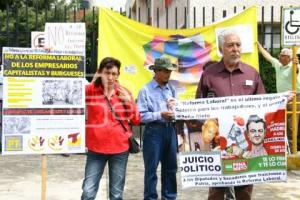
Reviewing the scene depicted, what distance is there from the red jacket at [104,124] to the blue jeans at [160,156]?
708 mm

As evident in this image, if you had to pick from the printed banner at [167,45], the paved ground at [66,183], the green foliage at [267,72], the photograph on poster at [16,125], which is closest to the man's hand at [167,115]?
the photograph on poster at [16,125]

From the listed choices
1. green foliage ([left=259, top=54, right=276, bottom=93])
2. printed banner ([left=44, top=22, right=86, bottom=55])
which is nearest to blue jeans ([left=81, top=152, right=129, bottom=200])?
printed banner ([left=44, top=22, right=86, bottom=55])

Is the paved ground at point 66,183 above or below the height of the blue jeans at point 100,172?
below

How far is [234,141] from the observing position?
4777 mm

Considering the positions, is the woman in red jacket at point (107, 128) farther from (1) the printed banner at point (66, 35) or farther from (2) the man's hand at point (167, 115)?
(1) the printed banner at point (66, 35)

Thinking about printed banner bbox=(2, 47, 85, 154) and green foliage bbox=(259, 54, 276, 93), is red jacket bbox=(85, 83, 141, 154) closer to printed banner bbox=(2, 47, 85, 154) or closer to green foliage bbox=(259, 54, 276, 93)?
printed banner bbox=(2, 47, 85, 154)

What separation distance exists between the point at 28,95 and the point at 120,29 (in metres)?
4.81

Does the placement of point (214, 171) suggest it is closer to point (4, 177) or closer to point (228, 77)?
point (228, 77)

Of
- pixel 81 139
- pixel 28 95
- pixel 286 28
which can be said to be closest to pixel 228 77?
pixel 81 139

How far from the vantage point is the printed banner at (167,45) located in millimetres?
9734

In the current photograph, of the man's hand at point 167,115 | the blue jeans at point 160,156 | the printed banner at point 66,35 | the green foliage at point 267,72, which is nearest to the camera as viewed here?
the man's hand at point 167,115

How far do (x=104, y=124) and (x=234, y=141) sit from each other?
126 centimetres

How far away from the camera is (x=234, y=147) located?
478 cm

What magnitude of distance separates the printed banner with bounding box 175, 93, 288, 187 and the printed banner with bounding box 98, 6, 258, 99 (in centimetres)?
490
